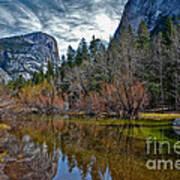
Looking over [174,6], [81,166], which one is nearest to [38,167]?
[81,166]

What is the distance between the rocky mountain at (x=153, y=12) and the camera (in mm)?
82981

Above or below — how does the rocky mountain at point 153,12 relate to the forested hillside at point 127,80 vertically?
above

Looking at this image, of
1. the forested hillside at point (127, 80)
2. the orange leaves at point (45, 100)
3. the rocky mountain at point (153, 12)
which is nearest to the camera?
the forested hillside at point (127, 80)

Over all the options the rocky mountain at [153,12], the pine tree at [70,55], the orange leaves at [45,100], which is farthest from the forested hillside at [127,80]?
the rocky mountain at [153,12]

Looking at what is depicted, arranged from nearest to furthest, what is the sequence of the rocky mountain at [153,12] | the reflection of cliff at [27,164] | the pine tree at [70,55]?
1. the reflection of cliff at [27,164]
2. the pine tree at [70,55]
3. the rocky mountain at [153,12]

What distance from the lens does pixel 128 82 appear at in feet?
81.6

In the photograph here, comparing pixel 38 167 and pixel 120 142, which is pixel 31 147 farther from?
pixel 120 142

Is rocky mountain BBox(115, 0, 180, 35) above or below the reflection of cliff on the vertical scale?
above

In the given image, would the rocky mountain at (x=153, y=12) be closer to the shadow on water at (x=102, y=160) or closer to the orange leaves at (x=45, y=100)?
the orange leaves at (x=45, y=100)

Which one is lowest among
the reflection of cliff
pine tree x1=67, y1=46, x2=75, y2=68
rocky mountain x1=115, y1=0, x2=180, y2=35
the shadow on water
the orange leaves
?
the reflection of cliff

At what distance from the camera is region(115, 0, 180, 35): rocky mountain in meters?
83.0

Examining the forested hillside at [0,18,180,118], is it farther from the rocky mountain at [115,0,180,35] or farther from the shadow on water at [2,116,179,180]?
the rocky mountain at [115,0,180,35]

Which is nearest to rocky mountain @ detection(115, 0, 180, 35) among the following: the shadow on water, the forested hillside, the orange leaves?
the forested hillside

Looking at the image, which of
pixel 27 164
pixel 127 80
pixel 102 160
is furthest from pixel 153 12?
pixel 27 164
